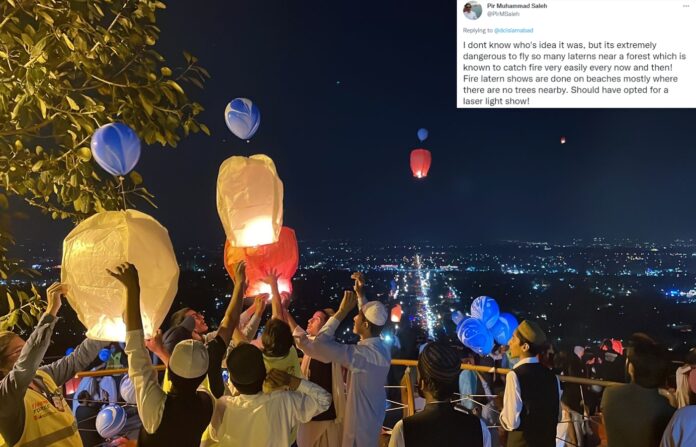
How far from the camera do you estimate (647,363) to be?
2412 mm

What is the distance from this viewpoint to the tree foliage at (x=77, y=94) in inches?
87.0

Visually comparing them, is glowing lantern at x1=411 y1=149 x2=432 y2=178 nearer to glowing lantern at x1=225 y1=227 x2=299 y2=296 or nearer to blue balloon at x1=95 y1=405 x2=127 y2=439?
glowing lantern at x1=225 y1=227 x2=299 y2=296

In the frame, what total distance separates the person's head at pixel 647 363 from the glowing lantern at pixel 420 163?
5.47 meters

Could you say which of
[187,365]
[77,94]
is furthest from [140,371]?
[77,94]

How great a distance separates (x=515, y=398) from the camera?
2.61m

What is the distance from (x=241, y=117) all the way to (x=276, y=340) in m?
1.49

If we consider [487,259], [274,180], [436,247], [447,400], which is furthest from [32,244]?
[436,247]

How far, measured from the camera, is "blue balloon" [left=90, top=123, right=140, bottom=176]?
7.25 ft

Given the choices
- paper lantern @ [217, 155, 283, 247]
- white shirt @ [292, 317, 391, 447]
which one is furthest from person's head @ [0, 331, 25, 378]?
white shirt @ [292, 317, 391, 447]

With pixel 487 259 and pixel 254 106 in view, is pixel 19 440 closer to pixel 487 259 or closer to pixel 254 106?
pixel 254 106

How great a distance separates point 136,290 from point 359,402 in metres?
1.66

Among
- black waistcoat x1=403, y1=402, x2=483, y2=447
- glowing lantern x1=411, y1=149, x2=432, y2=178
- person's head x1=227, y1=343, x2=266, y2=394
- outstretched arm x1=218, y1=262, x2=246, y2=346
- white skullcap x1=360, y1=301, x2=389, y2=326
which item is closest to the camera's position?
black waistcoat x1=403, y1=402, x2=483, y2=447

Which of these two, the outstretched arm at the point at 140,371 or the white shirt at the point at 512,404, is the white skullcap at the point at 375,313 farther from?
the outstretched arm at the point at 140,371

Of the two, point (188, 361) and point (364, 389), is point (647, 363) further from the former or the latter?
point (188, 361)
